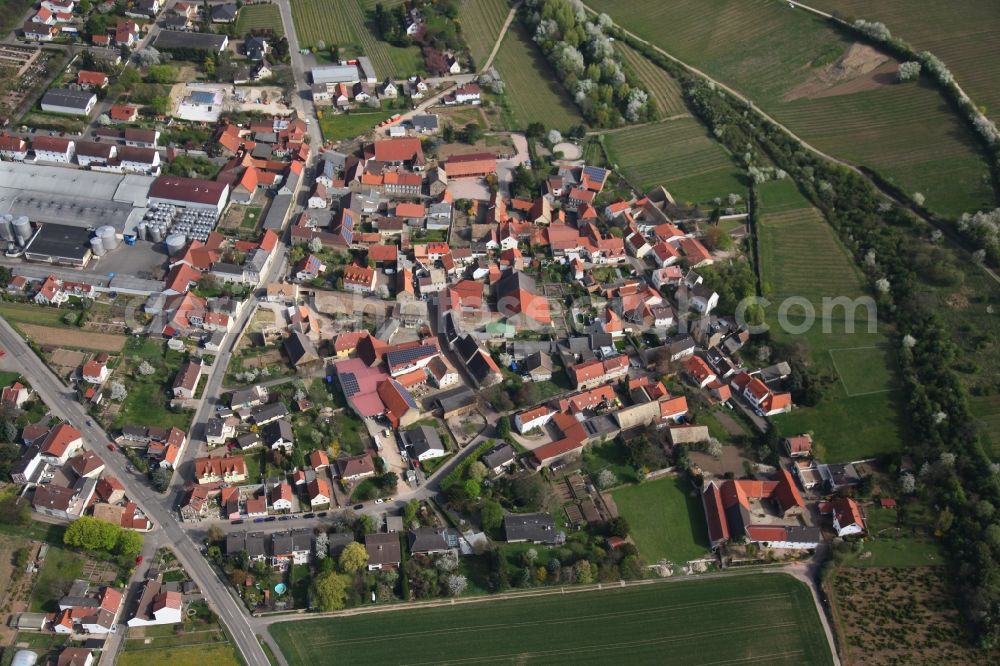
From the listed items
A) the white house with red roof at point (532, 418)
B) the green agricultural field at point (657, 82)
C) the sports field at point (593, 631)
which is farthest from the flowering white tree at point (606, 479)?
the green agricultural field at point (657, 82)

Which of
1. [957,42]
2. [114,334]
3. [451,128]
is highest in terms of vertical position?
[957,42]

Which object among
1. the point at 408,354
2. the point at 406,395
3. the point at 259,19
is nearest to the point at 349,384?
the point at 406,395

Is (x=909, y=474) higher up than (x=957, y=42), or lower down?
lower down

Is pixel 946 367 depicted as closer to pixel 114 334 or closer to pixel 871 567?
pixel 871 567

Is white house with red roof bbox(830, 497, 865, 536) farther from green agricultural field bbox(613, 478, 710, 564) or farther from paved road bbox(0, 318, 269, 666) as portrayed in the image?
paved road bbox(0, 318, 269, 666)

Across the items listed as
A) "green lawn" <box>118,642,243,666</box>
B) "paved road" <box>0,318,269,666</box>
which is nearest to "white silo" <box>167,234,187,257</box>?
"paved road" <box>0,318,269,666</box>

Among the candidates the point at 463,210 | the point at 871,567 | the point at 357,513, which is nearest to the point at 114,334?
the point at 357,513

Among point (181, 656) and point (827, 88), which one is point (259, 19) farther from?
point (181, 656)
